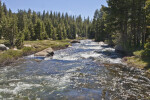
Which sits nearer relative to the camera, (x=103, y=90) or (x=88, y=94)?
(x=88, y=94)

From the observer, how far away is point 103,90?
10555 millimetres

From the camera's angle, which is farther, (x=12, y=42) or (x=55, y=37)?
(x=55, y=37)

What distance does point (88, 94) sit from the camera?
9.87 metres

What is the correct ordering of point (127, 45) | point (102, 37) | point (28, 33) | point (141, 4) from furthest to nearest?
1. point (102, 37)
2. point (28, 33)
3. point (127, 45)
4. point (141, 4)

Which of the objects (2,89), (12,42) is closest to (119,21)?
(12,42)

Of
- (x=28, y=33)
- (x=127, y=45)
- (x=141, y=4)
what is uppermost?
(x=141, y=4)

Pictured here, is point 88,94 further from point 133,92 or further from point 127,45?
point 127,45

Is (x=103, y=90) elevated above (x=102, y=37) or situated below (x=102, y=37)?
below

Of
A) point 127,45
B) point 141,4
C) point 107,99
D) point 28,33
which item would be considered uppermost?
point 141,4

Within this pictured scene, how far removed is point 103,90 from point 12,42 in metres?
28.3

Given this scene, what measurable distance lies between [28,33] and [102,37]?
127 feet

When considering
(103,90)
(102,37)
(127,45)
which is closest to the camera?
(103,90)

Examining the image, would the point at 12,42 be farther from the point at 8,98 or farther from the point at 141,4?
the point at 141,4

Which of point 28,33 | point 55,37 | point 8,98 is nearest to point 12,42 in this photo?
point 28,33
